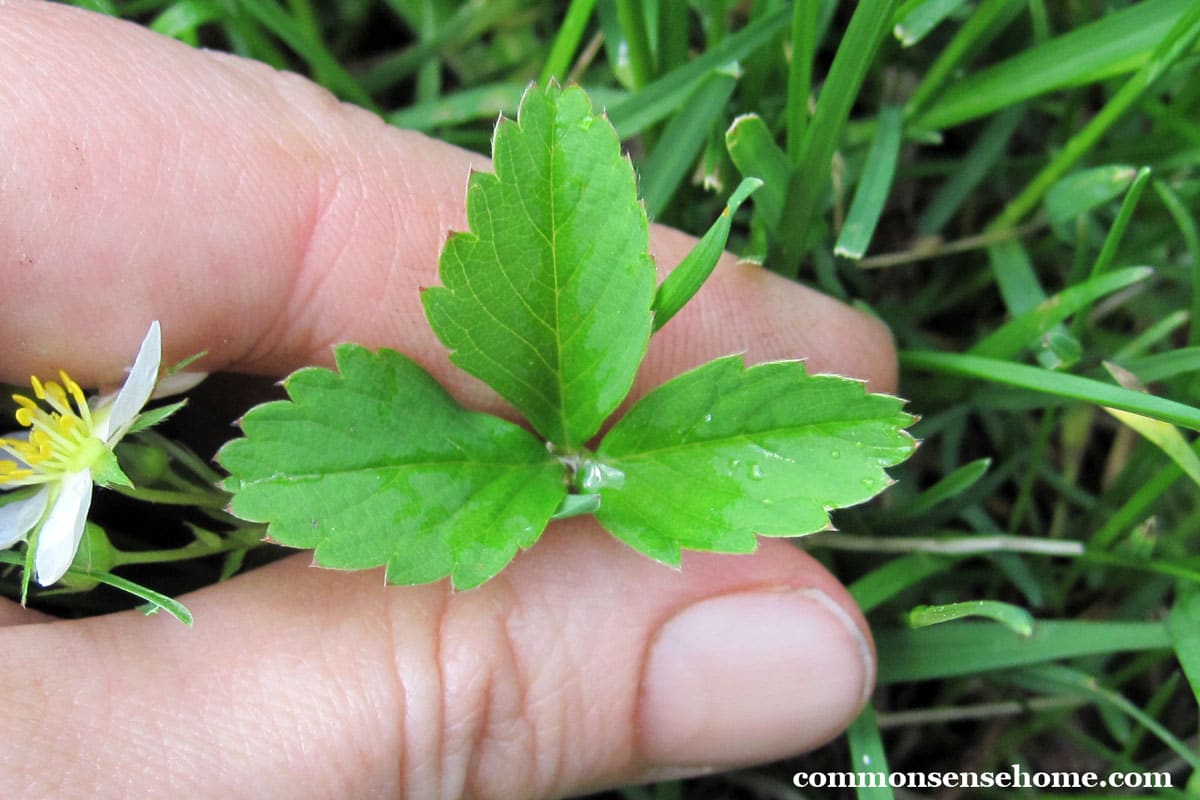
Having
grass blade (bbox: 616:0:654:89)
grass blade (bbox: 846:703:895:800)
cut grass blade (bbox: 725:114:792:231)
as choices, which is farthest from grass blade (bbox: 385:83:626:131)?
grass blade (bbox: 846:703:895:800)

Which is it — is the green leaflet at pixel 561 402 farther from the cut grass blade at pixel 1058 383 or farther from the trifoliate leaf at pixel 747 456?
the cut grass blade at pixel 1058 383

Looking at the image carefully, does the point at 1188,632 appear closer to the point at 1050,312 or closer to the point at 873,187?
the point at 1050,312

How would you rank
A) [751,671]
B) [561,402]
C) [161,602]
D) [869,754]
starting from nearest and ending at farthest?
[161,602]
[561,402]
[751,671]
[869,754]

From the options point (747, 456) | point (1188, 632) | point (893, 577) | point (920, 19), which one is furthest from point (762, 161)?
point (1188, 632)

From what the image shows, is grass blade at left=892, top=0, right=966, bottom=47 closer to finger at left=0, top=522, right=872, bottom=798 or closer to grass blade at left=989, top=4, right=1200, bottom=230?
grass blade at left=989, top=4, right=1200, bottom=230

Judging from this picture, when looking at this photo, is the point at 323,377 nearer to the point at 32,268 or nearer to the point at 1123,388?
the point at 32,268

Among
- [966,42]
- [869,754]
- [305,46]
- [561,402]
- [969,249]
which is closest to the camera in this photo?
[561,402]

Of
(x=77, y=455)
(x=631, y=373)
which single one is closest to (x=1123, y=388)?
(x=631, y=373)

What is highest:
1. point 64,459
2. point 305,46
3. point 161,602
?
point 305,46
